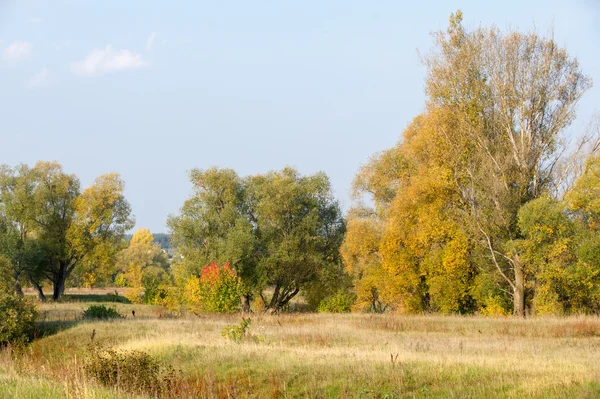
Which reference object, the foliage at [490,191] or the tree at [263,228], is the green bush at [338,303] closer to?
the tree at [263,228]

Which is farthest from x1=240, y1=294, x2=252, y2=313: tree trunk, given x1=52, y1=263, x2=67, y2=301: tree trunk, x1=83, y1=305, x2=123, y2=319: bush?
x1=52, y1=263, x2=67, y2=301: tree trunk

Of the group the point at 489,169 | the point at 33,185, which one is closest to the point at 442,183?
the point at 489,169

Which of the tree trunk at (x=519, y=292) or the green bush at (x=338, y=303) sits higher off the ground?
the tree trunk at (x=519, y=292)

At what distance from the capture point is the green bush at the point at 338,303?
46.9 metres

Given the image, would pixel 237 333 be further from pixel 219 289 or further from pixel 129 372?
pixel 219 289

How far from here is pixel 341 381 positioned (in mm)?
15016

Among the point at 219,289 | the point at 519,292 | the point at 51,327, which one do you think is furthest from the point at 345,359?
the point at 219,289

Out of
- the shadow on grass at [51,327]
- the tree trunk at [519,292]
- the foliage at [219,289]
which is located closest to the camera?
the shadow on grass at [51,327]

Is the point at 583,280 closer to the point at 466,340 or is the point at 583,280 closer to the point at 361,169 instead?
the point at 466,340

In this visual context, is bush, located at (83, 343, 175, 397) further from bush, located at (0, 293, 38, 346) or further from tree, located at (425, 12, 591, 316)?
tree, located at (425, 12, 591, 316)

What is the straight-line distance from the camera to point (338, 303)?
1857 inches

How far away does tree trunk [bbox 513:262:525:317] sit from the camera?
117ft

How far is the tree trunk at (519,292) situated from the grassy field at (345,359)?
7.08 meters

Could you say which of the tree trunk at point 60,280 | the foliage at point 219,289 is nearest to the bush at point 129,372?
the foliage at point 219,289
